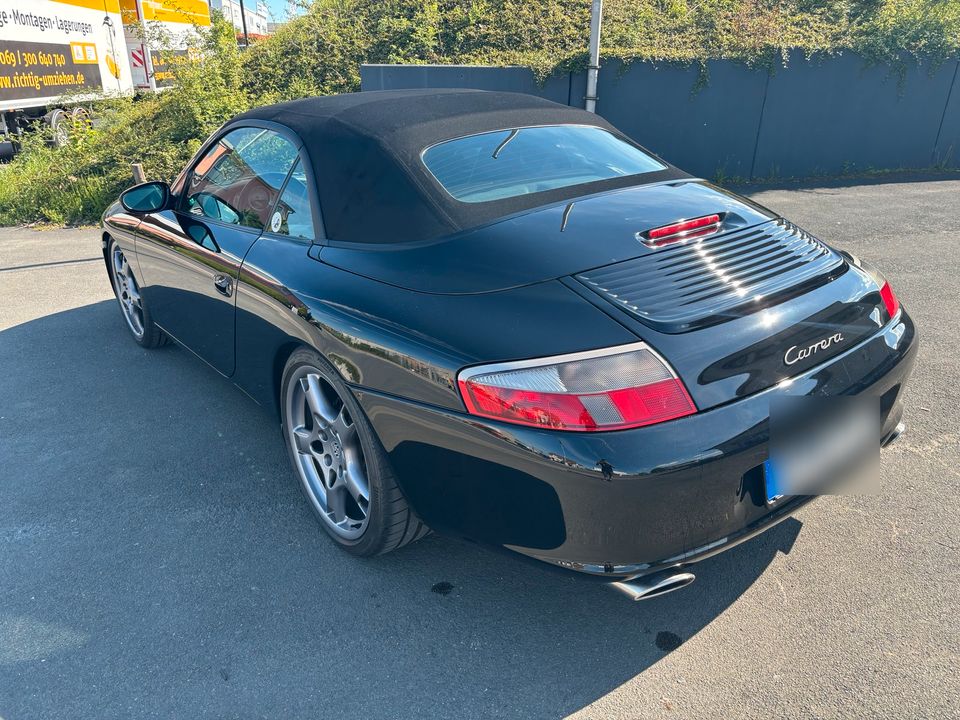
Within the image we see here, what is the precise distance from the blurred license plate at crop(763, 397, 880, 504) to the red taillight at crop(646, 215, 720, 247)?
66 centimetres

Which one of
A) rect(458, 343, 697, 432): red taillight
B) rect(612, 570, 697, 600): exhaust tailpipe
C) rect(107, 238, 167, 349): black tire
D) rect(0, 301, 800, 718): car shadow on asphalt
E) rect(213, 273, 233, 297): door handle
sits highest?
rect(458, 343, 697, 432): red taillight

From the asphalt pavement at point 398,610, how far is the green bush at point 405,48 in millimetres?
7023

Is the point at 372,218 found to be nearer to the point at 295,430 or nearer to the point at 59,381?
the point at 295,430

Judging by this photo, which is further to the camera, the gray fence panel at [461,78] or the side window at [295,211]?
the gray fence panel at [461,78]

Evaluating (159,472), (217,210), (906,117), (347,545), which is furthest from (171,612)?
(906,117)

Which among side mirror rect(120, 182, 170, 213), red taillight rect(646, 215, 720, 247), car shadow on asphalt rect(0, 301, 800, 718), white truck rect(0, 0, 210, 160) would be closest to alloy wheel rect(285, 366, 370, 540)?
car shadow on asphalt rect(0, 301, 800, 718)

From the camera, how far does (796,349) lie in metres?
2.14

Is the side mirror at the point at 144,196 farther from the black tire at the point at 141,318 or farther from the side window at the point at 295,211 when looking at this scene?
the side window at the point at 295,211

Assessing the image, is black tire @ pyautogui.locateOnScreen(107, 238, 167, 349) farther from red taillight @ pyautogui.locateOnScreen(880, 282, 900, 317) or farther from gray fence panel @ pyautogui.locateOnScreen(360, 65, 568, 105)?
gray fence panel @ pyautogui.locateOnScreen(360, 65, 568, 105)

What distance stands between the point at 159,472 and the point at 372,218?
169cm

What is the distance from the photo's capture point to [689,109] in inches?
416

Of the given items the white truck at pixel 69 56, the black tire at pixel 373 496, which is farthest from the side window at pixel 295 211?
the white truck at pixel 69 56

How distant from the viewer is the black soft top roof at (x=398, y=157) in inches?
101

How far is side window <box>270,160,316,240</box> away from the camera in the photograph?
2.88 m
